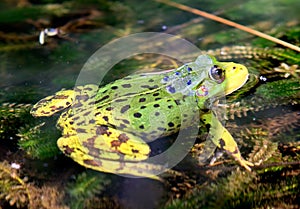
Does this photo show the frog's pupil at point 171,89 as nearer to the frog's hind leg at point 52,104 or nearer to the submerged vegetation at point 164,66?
the submerged vegetation at point 164,66

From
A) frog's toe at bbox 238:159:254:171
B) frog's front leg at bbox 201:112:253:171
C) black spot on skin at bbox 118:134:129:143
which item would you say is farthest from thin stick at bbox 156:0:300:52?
black spot on skin at bbox 118:134:129:143

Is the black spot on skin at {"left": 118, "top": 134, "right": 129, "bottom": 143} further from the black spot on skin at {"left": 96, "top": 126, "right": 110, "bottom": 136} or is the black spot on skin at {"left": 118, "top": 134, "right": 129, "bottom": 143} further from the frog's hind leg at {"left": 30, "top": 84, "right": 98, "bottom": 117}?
the frog's hind leg at {"left": 30, "top": 84, "right": 98, "bottom": 117}

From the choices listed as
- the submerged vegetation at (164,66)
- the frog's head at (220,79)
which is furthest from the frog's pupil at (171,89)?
the submerged vegetation at (164,66)

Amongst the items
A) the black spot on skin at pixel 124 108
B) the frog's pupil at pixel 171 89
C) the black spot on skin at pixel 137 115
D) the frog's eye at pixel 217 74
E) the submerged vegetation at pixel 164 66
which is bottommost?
the submerged vegetation at pixel 164 66

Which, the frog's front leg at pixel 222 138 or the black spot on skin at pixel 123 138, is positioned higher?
the frog's front leg at pixel 222 138

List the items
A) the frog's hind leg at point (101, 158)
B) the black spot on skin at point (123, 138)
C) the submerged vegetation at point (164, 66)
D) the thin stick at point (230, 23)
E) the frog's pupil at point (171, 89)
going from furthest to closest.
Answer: the thin stick at point (230, 23) → the frog's pupil at point (171, 89) → the black spot on skin at point (123, 138) → the frog's hind leg at point (101, 158) → the submerged vegetation at point (164, 66)

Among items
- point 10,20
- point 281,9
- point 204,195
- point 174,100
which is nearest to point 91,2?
point 10,20

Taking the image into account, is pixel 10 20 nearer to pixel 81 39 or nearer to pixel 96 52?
pixel 81 39
